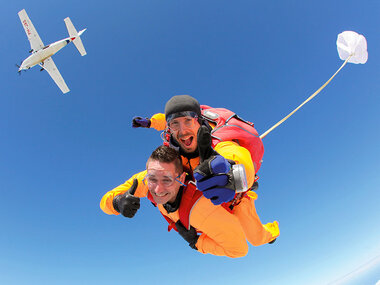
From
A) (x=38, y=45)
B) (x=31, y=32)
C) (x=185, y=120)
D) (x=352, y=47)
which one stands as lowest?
(x=185, y=120)

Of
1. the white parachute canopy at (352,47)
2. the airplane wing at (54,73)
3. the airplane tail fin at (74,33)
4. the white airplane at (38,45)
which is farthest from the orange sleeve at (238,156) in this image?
the airplane wing at (54,73)

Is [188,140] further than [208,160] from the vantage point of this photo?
Yes

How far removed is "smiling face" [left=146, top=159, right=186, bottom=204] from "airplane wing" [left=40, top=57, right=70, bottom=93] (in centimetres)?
2045

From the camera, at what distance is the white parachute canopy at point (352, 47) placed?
14.5 ft

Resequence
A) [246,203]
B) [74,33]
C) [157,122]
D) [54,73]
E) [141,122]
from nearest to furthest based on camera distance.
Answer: [246,203] < [141,122] < [157,122] < [74,33] < [54,73]

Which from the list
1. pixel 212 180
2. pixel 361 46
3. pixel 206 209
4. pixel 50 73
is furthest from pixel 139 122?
pixel 50 73

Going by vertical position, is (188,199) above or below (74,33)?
below

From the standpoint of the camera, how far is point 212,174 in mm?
1579

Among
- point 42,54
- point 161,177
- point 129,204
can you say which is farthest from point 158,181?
point 42,54

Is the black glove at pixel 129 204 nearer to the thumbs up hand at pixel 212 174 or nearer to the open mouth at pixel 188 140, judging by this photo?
the open mouth at pixel 188 140

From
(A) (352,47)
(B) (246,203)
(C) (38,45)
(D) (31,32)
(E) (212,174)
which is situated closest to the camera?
(E) (212,174)

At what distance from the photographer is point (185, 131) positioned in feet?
7.95

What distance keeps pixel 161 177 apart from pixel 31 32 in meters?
20.6

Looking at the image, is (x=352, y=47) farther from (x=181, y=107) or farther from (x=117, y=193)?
(x=117, y=193)
